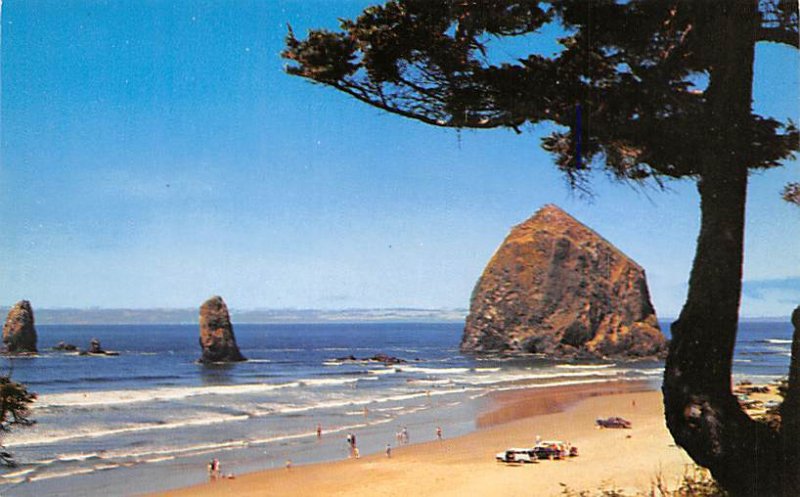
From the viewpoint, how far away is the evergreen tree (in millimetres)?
5297

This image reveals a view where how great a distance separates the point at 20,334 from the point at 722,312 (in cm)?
4380

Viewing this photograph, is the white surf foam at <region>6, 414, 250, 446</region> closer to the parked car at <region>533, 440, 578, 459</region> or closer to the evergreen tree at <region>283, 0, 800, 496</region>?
the parked car at <region>533, 440, 578, 459</region>

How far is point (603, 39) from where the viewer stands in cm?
576

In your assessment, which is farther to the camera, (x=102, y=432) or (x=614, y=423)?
(x=102, y=432)

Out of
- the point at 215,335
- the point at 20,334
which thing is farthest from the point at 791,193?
the point at 215,335

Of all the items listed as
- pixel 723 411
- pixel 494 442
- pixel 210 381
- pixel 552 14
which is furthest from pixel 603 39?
pixel 210 381

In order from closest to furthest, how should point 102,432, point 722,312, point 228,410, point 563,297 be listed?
point 722,312 < point 102,432 < point 228,410 < point 563,297

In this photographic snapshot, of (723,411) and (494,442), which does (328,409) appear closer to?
(494,442)

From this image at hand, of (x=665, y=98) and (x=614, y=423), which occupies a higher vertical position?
(x=665, y=98)

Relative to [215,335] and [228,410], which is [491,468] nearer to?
[228,410]

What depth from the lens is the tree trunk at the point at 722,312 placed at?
17.1ft

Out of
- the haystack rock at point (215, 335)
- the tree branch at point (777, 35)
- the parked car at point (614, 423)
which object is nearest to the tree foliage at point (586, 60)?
the tree branch at point (777, 35)

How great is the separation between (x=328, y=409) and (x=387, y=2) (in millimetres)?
18831

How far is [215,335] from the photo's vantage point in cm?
5219
